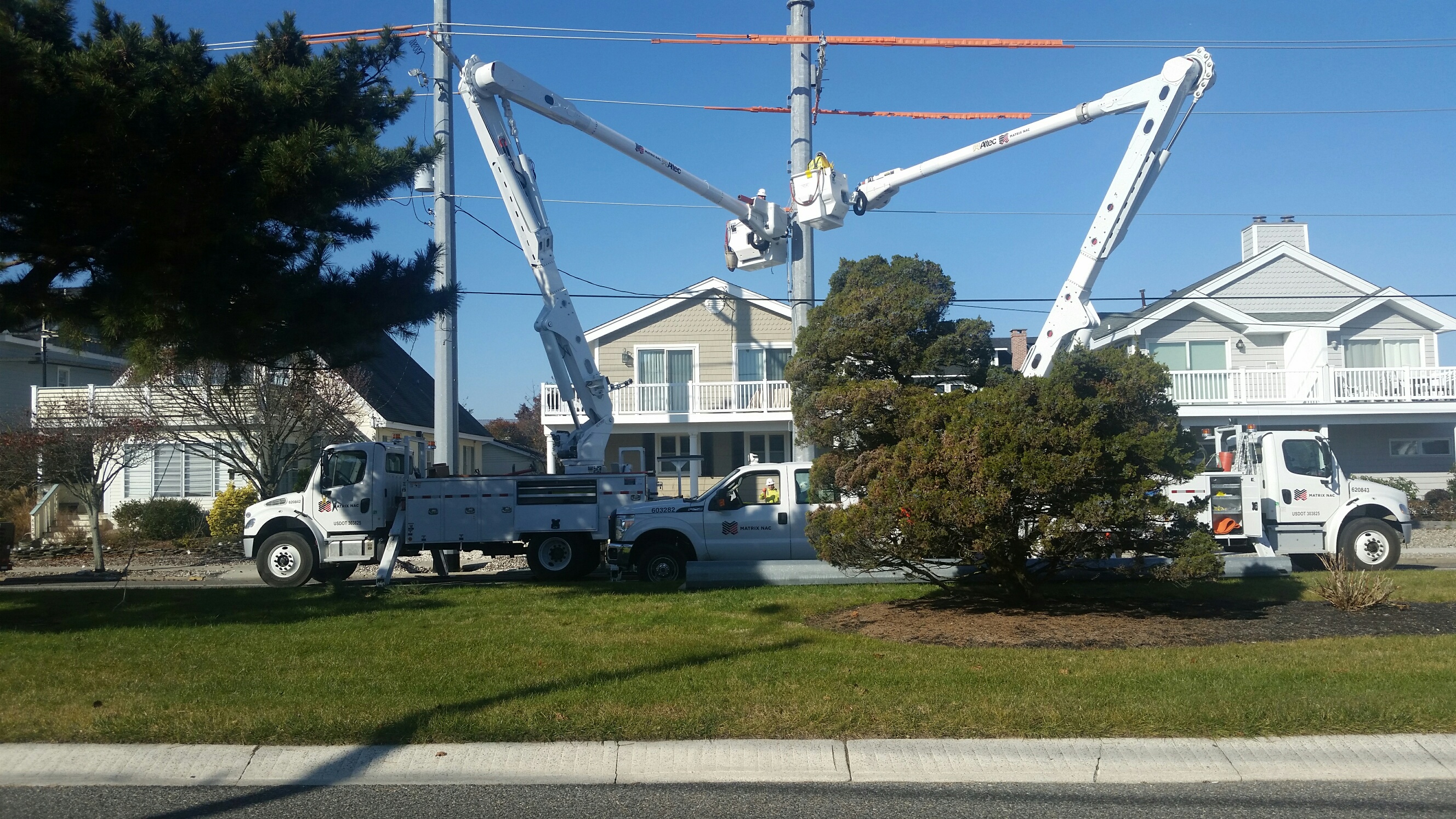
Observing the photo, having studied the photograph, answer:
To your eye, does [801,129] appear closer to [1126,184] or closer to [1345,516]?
[1126,184]

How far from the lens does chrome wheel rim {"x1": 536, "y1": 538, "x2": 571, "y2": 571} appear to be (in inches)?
680

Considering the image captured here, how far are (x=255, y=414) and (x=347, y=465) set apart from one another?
24.3ft

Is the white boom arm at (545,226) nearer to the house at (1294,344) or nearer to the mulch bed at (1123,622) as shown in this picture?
the mulch bed at (1123,622)

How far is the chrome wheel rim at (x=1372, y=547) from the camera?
16.2 m

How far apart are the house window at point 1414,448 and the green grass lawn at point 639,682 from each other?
994 inches

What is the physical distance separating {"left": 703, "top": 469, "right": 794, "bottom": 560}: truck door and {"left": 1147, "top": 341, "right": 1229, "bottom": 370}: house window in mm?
19449

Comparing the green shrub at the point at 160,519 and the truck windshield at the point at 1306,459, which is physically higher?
the truck windshield at the point at 1306,459

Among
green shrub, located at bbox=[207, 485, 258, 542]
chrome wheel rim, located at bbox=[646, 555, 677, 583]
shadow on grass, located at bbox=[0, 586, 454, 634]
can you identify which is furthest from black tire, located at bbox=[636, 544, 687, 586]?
green shrub, located at bbox=[207, 485, 258, 542]

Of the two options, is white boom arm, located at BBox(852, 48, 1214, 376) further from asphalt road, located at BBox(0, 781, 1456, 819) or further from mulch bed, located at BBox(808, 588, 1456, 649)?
asphalt road, located at BBox(0, 781, 1456, 819)

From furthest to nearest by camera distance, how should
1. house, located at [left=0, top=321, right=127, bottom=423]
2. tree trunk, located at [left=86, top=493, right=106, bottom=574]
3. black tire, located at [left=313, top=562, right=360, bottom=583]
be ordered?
house, located at [left=0, top=321, right=127, bottom=423] → tree trunk, located at [left=86, top=493, right=106, bottom=574] → black tire, located at [left=313, top=562, right=360, bottom=583]

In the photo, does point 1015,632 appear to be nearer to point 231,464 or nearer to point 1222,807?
point 1222,807

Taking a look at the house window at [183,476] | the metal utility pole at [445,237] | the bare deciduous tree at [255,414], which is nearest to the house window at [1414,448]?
the metal utility pole at [445,237]

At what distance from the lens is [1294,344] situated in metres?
31.4

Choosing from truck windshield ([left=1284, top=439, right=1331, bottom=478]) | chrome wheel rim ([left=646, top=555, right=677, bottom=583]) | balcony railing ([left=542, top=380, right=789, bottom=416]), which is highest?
balcony railing ([left=542, top=380, right=789, bottom=416])
